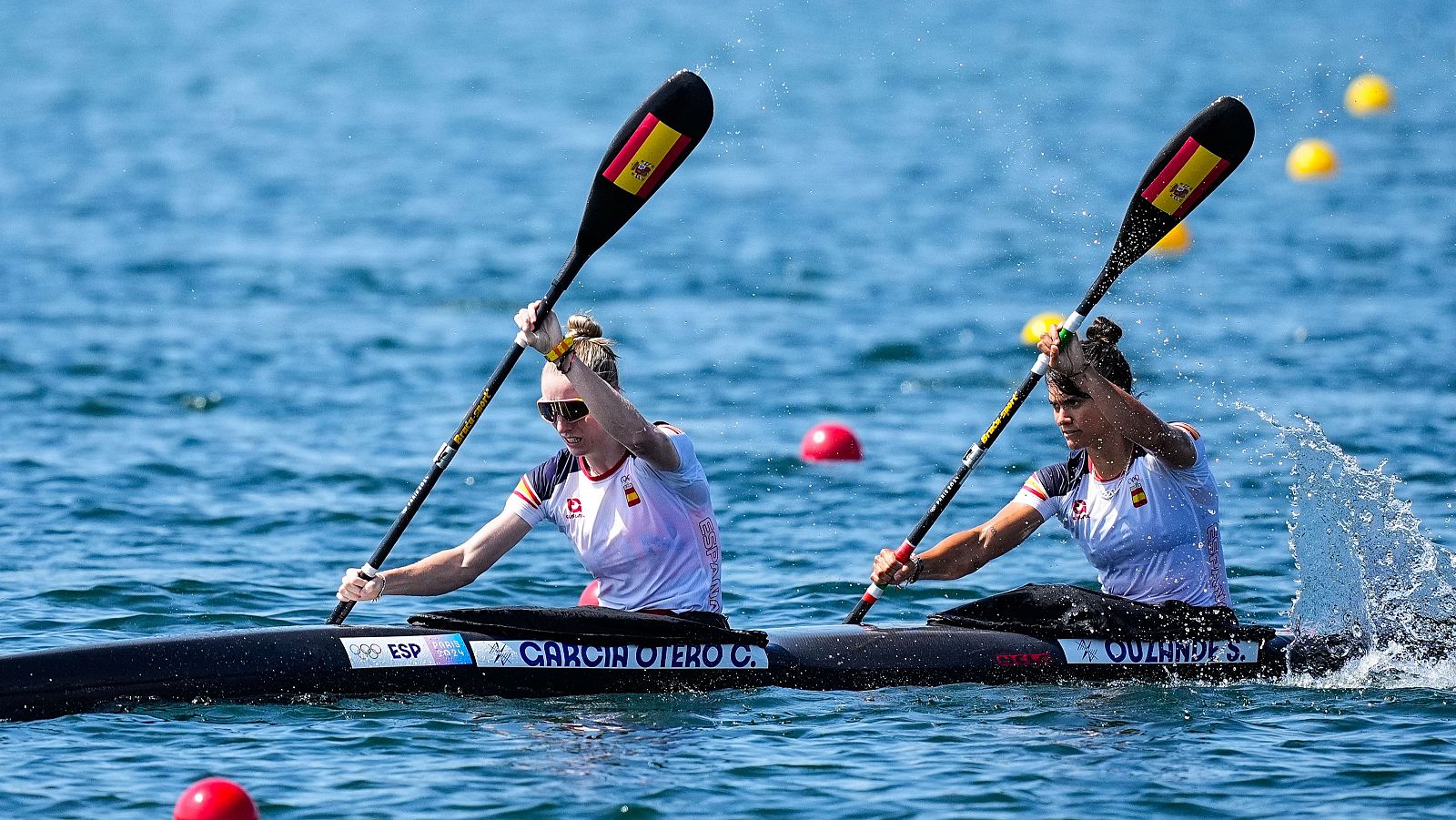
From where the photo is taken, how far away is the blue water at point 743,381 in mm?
6625

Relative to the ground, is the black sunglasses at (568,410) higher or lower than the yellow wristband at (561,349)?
lower

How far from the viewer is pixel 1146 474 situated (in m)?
7.41

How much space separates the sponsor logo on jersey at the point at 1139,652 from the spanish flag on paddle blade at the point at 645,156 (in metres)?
2.53

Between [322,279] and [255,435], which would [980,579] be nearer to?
[255,435]

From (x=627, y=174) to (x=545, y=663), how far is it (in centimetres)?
203

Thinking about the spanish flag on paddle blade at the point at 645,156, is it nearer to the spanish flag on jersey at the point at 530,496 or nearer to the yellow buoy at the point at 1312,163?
the spanish flag on jersey at the point at 530,496

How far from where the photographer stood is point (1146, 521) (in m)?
7.41

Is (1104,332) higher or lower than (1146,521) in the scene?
higher

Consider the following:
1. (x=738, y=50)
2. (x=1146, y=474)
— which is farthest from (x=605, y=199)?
(x=738, y=50)

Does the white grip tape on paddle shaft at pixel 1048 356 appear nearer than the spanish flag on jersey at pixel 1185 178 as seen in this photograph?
Yes

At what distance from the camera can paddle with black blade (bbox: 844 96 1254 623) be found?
803cm

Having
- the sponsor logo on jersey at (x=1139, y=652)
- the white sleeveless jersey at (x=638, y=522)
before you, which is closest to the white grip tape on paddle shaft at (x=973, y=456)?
the sponsor logo on jersey at (x=1139, y=652)

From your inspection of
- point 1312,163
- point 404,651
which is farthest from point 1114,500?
point 1312,163

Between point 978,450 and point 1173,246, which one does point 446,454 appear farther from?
point 1173,246
